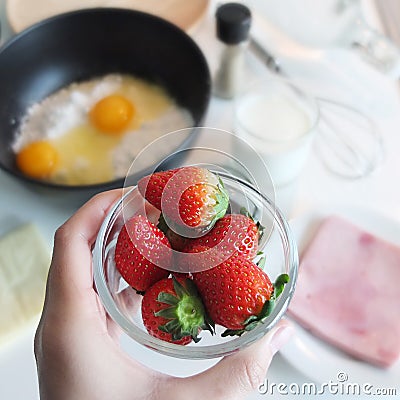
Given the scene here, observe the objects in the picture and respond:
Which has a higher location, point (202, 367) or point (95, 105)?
point (95, 105)

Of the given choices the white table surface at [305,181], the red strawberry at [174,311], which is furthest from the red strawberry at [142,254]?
the white table surface at [305,181]

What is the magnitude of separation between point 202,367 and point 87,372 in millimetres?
223

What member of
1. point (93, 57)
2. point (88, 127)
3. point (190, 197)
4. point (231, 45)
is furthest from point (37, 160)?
point (190, 197)

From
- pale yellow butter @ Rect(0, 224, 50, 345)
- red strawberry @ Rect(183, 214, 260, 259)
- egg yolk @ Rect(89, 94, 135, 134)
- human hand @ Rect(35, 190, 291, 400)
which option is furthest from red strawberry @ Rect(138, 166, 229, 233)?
egg yolk @ Rect(89, 94, 135, 134)

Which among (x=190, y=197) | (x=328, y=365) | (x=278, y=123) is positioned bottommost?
(x=328, y=365)

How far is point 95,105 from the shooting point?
1044mm

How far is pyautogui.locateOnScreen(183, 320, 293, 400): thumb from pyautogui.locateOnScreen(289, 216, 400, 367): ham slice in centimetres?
22

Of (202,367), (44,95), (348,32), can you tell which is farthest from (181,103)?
(202,367)

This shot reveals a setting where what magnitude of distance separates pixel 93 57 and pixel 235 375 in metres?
0.72

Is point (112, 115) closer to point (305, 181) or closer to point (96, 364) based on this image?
point (305, 181)

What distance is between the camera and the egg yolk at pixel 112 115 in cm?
101

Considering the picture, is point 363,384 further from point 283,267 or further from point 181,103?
point 181,103

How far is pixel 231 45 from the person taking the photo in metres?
1.01

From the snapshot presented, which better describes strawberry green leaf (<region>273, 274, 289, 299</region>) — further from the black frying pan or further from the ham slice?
the black frying pan
